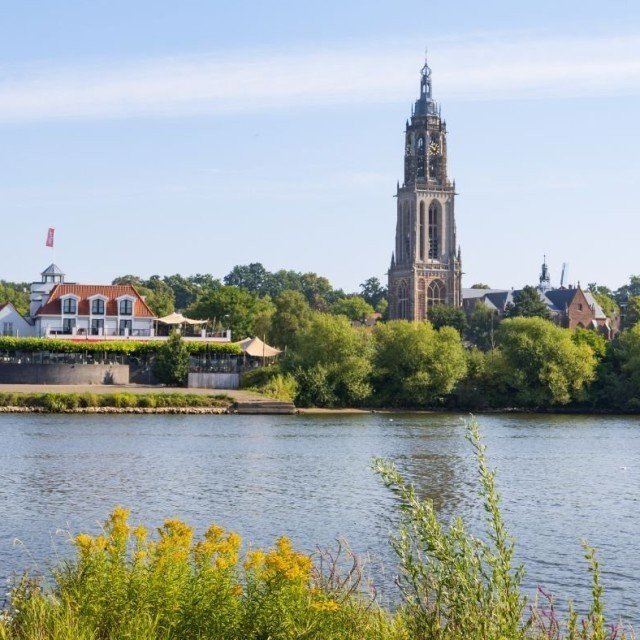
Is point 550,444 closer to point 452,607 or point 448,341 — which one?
point 448,341

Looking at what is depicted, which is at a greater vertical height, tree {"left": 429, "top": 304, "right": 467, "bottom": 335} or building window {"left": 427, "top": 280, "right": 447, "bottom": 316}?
building window {"left": 427, "top": 280, "right": 447, "bottom": 316}

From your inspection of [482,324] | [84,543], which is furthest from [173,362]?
[84,543]

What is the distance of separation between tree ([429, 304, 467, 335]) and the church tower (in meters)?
23.6

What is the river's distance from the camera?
101 feet

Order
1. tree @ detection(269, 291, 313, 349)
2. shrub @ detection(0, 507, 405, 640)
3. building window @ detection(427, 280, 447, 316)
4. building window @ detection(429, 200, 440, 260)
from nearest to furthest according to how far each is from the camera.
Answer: shrub @ detection(0, 507, 405, 640) < tree @ detection(269, 291, 313, 349) < building window @ detection(427, 280, 447, 316) < building window @ detection(429, 200, 440, 260)

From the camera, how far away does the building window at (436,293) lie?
606 ft

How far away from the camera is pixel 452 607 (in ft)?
48.1

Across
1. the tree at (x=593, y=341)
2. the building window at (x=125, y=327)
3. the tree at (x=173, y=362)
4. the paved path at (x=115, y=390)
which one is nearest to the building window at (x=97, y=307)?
the building window at (x=125, y=327)

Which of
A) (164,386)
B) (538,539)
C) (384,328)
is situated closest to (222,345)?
(164,386)

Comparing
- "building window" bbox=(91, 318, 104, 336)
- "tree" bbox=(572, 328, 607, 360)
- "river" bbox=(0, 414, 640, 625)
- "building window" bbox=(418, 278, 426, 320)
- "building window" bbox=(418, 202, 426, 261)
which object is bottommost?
"river" bbox=(0, 414, 640, 625)

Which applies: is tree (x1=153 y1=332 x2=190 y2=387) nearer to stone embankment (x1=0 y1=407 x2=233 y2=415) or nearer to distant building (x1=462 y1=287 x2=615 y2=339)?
stone embankment (x1=0 y1=407 x2=233 y2=415)

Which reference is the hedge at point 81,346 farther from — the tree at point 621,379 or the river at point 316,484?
the tree at point 621,379

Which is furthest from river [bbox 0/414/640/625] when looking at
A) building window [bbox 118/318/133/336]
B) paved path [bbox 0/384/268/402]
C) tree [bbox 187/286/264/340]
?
tree [bbox 187/286/264/340]

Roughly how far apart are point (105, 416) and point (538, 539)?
55395 millimetres
